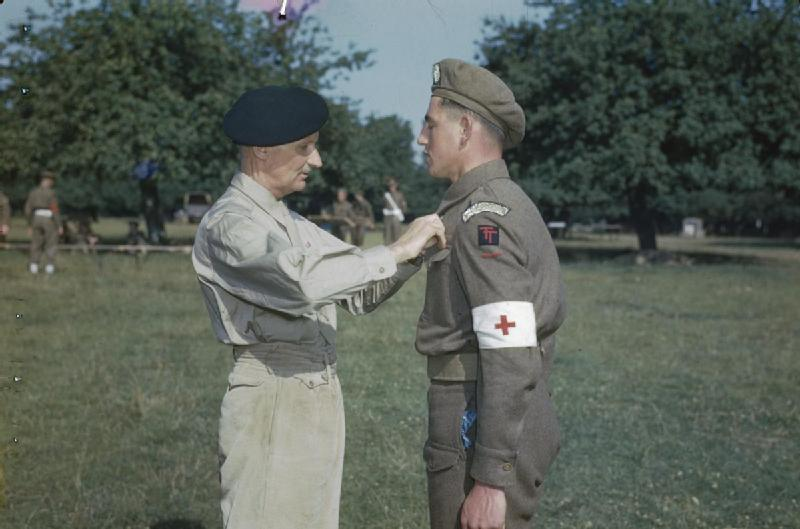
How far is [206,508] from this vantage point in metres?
5.93

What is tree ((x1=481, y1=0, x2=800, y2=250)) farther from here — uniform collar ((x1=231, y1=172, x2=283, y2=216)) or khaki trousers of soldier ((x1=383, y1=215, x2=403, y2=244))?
uniform collar ((x1=231, y1=172, x2=283, y2=216))

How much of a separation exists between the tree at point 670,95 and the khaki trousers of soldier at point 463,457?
28501 mm

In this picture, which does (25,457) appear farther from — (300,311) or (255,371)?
(300,311)

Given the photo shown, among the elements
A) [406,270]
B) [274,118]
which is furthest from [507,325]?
[274,118]

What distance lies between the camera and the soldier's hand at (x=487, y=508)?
2.81m

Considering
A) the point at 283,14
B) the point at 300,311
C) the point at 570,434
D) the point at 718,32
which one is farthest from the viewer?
the point at 718,32

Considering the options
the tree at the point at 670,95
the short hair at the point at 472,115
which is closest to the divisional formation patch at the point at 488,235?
the short hair at the point at 472,115

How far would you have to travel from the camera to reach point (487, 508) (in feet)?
9.24

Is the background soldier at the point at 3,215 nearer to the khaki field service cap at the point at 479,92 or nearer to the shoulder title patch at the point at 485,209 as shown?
the khaki field service cap at the point at 479,92

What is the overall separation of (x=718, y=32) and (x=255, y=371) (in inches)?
1219

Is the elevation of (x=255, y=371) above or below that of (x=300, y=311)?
below

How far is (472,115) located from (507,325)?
78 cm

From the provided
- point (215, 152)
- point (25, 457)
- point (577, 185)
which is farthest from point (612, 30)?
point (25, 457)

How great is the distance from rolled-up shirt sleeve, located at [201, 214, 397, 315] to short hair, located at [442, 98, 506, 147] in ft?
1.78
